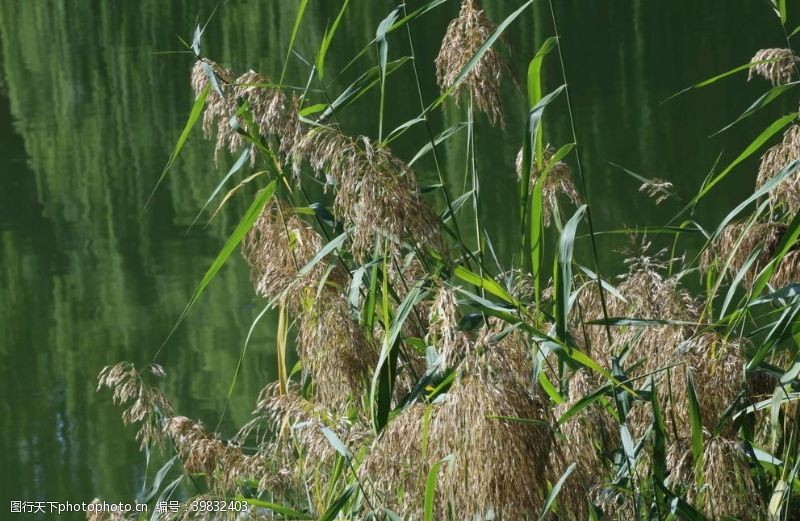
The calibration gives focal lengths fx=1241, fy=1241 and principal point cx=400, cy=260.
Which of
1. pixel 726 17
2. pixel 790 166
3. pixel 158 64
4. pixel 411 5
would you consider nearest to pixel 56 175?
pixel 158 64

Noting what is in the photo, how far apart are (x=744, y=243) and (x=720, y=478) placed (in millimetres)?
524

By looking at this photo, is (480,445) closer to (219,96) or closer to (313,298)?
(313,298)

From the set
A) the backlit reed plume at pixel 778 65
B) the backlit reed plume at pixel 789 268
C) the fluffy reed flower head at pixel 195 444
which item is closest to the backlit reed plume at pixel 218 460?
the fluffy reed flower head at pixel 195 444

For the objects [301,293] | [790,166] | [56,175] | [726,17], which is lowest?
[56,175]

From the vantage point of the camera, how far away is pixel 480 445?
4.33 feet

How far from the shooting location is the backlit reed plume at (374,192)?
1.46 meters

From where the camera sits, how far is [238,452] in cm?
206

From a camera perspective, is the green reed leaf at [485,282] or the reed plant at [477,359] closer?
the reed plant at [477,359]

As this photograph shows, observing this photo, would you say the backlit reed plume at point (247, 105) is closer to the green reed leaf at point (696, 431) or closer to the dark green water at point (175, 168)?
the dark green water at point (175, 168)

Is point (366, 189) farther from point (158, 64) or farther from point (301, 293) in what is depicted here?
point (158, 64)

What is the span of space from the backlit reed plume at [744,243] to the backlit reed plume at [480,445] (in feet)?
1.93

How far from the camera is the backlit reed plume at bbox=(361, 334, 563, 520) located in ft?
4.36

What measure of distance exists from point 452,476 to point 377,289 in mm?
649

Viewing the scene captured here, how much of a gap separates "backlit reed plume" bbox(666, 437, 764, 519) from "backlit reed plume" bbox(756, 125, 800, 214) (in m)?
0.37
